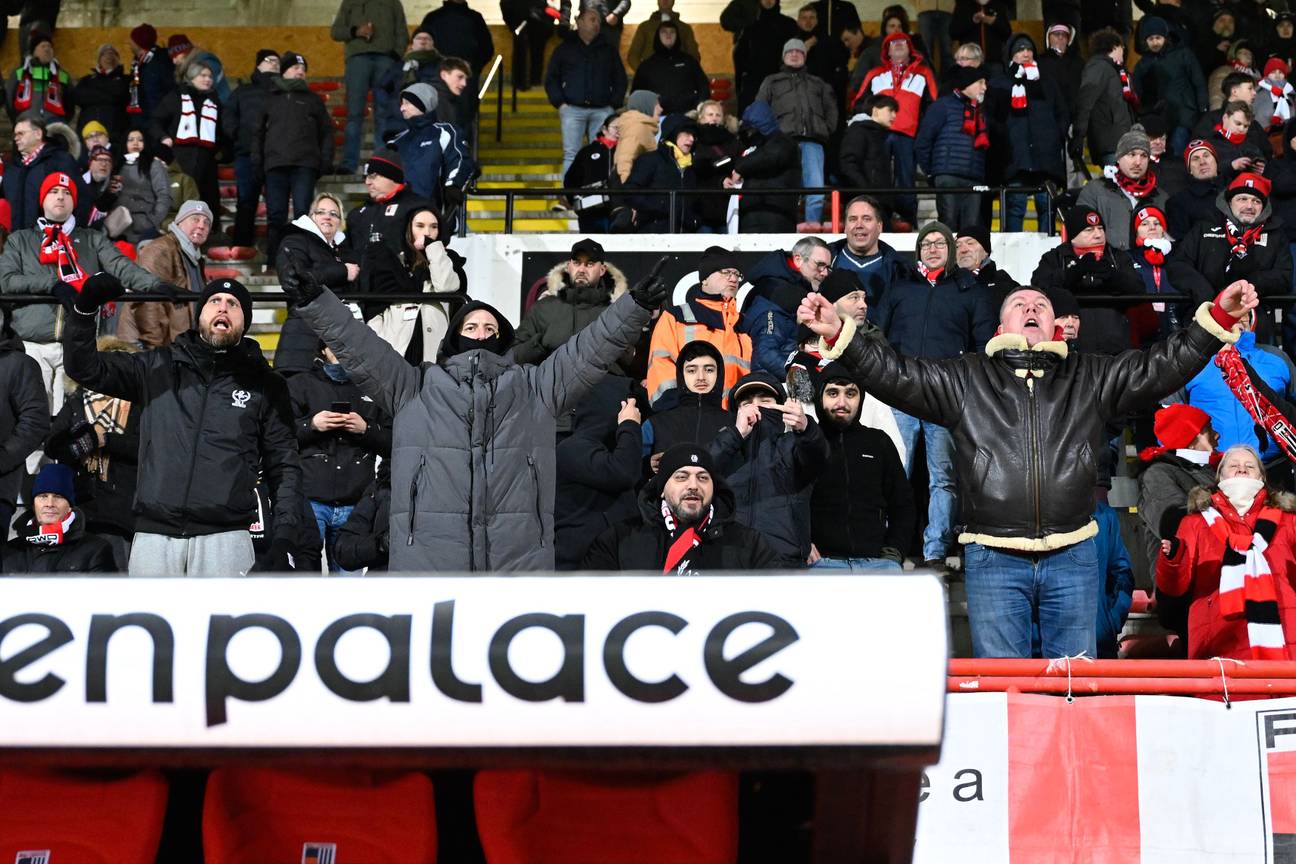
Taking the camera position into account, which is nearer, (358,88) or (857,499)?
(857,499)

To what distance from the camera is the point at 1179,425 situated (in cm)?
A: 912

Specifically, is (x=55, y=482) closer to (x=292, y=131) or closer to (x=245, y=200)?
(x=292, y=131)

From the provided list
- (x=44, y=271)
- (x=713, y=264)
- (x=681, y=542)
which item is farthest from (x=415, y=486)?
(x=44, y=271)

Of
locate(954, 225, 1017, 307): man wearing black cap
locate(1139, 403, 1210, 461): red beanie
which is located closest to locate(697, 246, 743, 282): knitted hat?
locate(954, 225, 1017, 307): man wearing black cap

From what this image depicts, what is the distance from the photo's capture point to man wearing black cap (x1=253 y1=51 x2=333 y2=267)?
44.8 feet

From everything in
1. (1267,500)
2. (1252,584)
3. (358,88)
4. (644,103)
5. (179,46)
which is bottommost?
(1252,584)

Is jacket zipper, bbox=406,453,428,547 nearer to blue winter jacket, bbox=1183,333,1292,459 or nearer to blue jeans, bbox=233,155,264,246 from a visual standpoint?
blue winter jacket, bbox=1183,333,1292,459

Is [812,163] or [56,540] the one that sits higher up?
[812,163]

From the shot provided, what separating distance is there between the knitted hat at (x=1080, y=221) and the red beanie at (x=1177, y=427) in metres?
1.63

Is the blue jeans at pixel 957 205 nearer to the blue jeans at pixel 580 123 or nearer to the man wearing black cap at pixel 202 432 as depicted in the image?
the blue jeans at pixel 580 123

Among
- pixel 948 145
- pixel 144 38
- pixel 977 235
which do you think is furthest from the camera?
pixel 144 38

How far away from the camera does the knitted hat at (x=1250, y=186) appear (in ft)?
37.2

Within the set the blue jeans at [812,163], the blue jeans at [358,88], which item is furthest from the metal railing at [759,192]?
the blue jeans at [358,88]

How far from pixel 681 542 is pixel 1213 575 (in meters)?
A: 2.32
